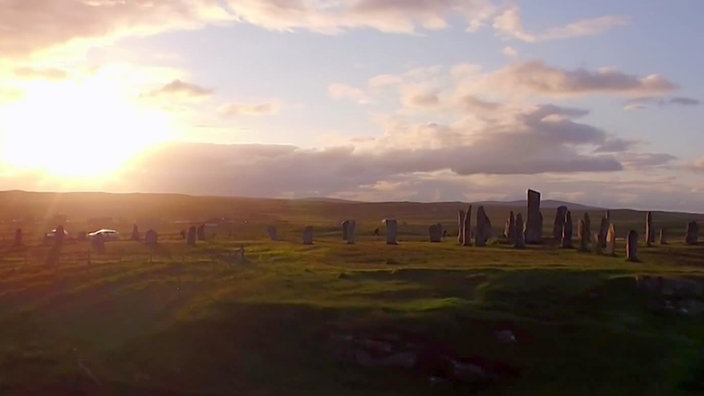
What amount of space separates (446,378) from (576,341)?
22.0 feet

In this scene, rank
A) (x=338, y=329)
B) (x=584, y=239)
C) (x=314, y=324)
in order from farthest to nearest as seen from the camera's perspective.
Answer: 1. (x=584, y=239)
2. (x=314, y=324)
3. (x=338, y=329)

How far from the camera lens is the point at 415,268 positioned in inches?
2012

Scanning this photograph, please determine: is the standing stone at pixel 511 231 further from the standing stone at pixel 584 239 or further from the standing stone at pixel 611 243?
the standing stone at pixel 611 243

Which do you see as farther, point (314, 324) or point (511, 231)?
point (511, 231)

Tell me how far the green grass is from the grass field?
3.3 inches

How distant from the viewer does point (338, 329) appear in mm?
40375

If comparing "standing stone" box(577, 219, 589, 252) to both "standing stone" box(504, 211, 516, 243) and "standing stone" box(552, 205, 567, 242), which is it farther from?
"standing stone" box(504, 211, 516, 243)

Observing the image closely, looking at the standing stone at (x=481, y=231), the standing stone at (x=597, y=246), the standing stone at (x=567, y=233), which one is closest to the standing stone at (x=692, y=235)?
the standing stone at (x=567, y=233)

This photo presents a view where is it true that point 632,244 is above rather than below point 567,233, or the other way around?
below

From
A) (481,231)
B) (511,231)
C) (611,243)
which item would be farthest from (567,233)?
(481,231)

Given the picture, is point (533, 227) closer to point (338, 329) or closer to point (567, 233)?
point (567, 233)

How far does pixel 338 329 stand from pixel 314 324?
126 centimetres

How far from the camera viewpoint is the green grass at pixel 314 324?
37.1m

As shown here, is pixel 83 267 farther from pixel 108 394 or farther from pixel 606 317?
pixel 606 317
